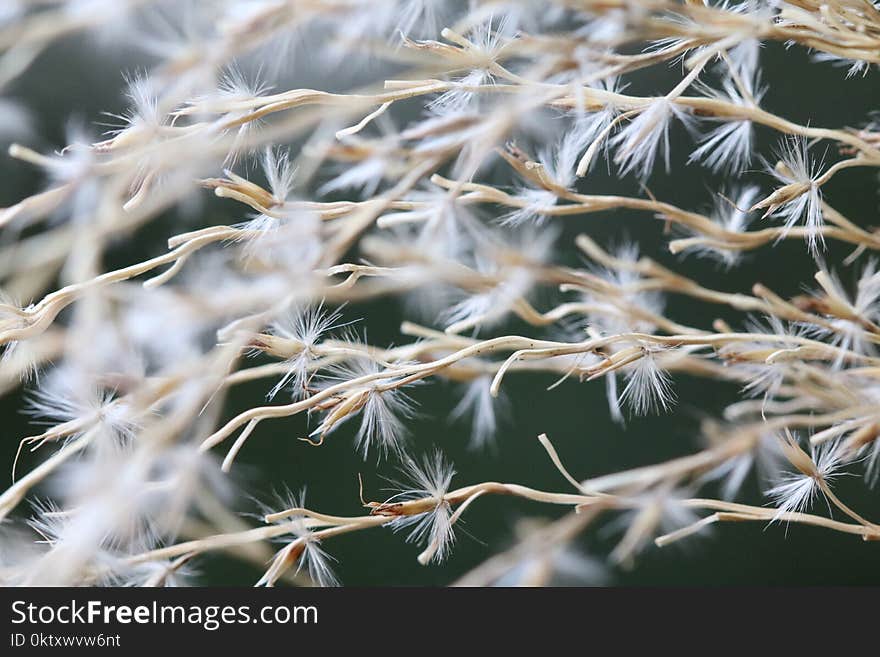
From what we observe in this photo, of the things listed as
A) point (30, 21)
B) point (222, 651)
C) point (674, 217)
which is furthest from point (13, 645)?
point (674, 217)

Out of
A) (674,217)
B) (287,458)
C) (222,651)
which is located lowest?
(222,651)

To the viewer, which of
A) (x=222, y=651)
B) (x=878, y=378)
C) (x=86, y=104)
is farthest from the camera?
(x=86, y=104)

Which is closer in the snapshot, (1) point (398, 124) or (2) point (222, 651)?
(2) point (222, 651)

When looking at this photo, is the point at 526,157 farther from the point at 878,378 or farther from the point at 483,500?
the point at 483,500

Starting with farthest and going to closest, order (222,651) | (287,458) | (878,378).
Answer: (287,458)
(222,651)
(878,378)

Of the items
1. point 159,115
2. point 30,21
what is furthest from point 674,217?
point 30,21

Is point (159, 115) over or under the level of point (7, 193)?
under
